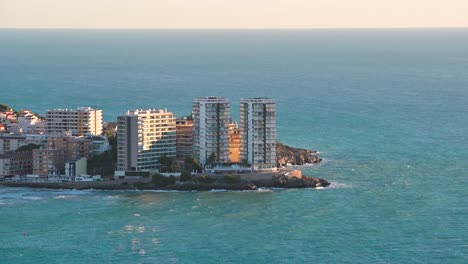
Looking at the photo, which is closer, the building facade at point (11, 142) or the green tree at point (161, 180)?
the green tree at point (161, 180)

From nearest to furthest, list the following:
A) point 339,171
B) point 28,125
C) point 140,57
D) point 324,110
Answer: point 339,171
point 28,125
point 324,110
point 140,57

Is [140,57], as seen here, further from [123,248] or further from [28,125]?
[123,248]

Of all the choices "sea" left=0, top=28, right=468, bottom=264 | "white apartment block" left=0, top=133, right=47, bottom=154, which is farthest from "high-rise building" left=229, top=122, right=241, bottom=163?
"white apartment block" left=0, top=133, right=47, bottom=154

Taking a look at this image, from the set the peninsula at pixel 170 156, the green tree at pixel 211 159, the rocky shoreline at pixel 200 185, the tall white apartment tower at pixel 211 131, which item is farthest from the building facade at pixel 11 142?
the green tree at pixel 211 159

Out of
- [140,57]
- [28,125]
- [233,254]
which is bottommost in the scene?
[233,254]

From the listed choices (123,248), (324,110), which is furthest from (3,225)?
(324,110)

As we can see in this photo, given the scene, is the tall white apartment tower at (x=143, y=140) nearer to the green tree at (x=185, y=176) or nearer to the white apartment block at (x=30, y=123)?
the green tree at (x=185, y=176)

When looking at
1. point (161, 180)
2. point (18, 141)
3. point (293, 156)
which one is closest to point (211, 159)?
point (161, 180)
